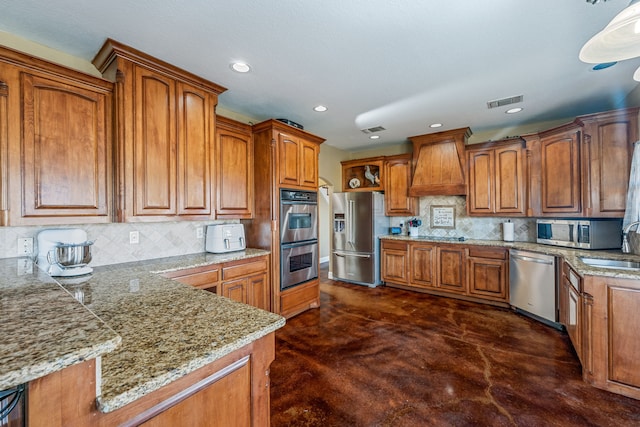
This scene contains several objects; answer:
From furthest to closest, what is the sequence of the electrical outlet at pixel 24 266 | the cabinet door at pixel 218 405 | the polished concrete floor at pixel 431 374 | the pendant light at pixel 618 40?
the polished concrete floor at pixel 431 374, the electrical outlet at pixel 24 266, the pendant light at pixel 618 40, the cabinet door at pixel 218 405

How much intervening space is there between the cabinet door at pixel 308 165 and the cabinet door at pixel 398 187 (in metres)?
1.80

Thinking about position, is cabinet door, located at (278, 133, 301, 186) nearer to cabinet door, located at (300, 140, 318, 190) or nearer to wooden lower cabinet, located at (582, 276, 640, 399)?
cabinet door, located at (300, 140, 318, 190)

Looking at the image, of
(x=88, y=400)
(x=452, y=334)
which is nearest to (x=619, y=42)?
(x=88, y=400)

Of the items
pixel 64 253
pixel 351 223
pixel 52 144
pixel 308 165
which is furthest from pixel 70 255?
pixel 351 223

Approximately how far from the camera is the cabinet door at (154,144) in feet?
6.97

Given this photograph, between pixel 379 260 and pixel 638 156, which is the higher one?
pixel 638 156

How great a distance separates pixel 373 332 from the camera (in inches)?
117

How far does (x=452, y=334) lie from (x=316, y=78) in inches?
118

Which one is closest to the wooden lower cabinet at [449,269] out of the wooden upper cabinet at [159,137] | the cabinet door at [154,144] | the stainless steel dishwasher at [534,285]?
the stainless steel dishwasher at [534,285]

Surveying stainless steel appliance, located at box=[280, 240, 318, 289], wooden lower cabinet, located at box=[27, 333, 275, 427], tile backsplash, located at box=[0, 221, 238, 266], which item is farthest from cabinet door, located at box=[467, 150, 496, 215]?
wooden lower cabinet, located at box=[27, 333, 275, 427]

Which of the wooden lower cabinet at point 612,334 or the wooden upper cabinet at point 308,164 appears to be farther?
the wooden upper cabinet at point 308,164

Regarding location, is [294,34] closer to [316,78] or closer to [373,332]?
[316,78]

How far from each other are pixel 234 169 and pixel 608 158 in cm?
396

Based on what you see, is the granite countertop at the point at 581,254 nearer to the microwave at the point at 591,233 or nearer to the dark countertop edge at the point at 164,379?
the microwave at the point at 591,233
